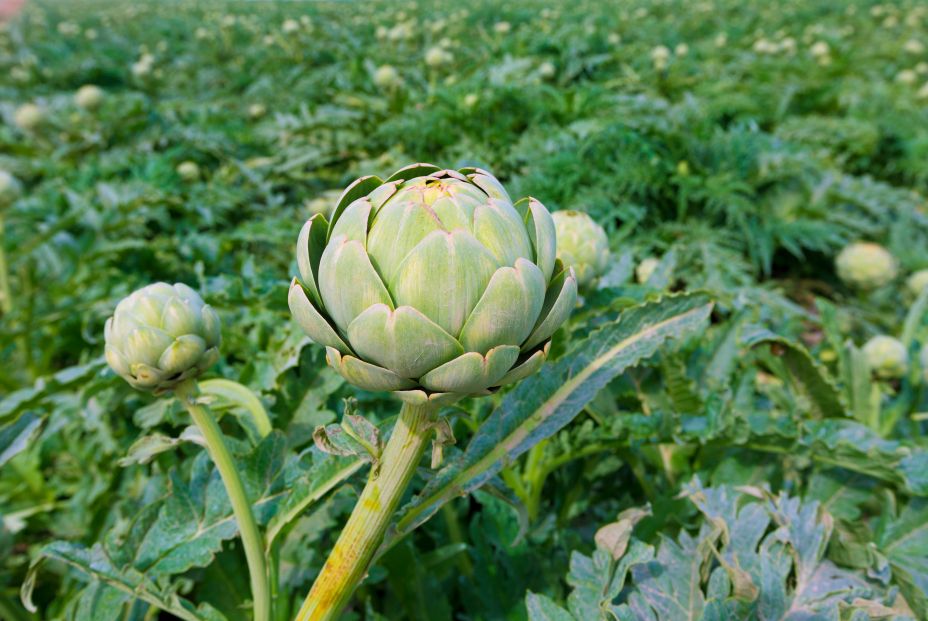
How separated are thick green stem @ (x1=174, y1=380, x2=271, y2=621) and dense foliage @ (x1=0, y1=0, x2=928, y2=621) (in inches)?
1.2

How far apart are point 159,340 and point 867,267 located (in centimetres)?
177

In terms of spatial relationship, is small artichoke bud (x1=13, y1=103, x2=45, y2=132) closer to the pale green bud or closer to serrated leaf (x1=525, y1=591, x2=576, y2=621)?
serrated leaf (x1=525, y1=591, x2=576, y2=621)

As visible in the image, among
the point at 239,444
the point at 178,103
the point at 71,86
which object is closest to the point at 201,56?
the point at 71,86

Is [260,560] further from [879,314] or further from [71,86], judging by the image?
[71,86]

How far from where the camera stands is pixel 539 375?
0.56 metres

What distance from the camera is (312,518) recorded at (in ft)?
2.42

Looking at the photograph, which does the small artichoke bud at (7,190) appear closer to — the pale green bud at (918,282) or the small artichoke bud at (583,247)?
Answer: the small artichoke bud at (583,247)

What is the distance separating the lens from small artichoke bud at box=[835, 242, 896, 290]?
1.69m

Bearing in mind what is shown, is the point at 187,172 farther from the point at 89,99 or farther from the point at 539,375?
the point at 539,375

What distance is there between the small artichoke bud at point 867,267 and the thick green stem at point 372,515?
1661mm

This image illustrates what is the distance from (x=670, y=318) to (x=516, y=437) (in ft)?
0.71

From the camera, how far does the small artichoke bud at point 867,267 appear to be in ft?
5.54

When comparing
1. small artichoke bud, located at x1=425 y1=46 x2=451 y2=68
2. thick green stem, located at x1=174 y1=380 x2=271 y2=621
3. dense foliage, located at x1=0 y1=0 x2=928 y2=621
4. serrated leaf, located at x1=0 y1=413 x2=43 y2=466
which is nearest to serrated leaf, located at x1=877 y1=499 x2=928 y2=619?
dense foliage, located at x1=0 y1=0 x2=928 y2=621

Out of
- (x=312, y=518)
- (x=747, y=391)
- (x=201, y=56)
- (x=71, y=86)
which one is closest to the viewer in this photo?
(x=312, y=518)
